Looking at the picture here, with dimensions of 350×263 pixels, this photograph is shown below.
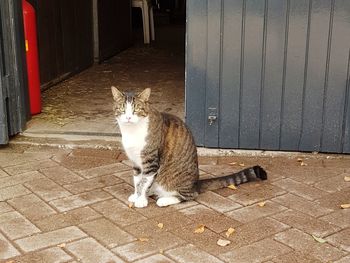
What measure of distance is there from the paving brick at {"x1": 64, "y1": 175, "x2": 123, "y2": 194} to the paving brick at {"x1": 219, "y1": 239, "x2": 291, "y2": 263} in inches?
54.6

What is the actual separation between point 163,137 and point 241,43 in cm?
139

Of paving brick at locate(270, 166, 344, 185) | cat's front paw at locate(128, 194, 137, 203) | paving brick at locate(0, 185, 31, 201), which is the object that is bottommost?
paving brick at locate(0, 185, 31, 201)

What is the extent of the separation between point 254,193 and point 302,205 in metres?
0.38

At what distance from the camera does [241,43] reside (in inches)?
187

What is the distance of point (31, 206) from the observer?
3.87m

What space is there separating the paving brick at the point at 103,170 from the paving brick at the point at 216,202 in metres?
0.86

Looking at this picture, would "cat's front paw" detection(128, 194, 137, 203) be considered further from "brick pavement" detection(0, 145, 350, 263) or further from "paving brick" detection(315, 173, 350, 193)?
"paving brick" detection(315, 173, 350, 193)

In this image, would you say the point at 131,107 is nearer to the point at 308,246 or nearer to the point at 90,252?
the point at 90,252

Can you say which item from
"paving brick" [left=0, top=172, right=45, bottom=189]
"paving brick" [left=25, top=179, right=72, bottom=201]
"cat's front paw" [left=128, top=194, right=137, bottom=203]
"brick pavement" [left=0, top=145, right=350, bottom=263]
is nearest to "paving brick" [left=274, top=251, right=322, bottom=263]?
"brick pavement" [left=0, top=145, right=350, bottom=263]

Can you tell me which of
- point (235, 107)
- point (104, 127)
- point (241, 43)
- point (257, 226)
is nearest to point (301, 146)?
point (235, 107)

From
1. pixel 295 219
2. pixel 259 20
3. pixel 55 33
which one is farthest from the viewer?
pixel 55 33

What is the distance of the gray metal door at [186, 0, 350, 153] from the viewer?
4.63 metres

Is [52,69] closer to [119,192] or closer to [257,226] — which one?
[119,192]

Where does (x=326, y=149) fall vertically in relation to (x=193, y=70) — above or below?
below
